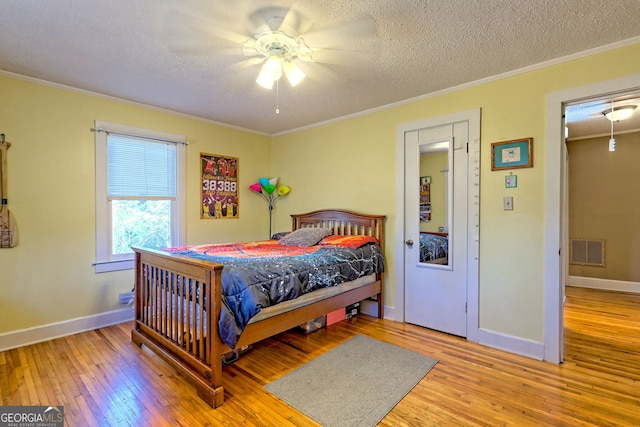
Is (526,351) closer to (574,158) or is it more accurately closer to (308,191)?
(308,191)

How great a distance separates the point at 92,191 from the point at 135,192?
1.33ft

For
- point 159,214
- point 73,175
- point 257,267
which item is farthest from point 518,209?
point 73,175

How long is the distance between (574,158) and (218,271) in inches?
230

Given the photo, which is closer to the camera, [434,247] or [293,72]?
[293,72]

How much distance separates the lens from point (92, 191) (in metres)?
3.17

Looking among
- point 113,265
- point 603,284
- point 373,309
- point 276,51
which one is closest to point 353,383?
point 373,309

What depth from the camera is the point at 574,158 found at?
16.4 ft

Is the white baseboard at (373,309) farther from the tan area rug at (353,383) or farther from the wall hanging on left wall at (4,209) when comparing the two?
the wall hanging on left wall at (4,209)

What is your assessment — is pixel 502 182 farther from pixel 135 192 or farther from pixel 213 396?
pixel 135 192

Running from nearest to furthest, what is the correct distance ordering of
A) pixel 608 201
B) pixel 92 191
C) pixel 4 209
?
pixel 4 209
pixel 92 191
pixel 608 201

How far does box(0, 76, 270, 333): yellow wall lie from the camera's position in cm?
274

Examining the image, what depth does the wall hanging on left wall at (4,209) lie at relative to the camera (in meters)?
2.65

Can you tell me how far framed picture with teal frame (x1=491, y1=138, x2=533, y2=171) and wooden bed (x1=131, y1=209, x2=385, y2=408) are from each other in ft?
5.84

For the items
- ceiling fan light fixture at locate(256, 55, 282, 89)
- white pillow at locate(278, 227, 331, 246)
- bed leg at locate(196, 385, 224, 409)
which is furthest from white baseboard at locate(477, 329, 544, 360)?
ceiling fan light fixture at locate(256, 55, 282, 89)
